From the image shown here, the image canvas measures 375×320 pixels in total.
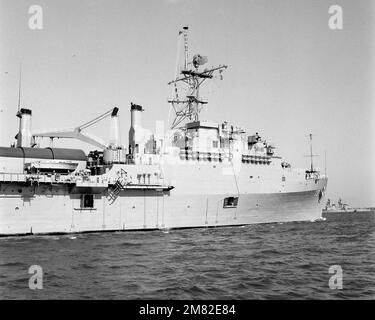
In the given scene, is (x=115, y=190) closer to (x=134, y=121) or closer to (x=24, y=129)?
(x=134, y=121)

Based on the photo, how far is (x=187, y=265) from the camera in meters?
13.8

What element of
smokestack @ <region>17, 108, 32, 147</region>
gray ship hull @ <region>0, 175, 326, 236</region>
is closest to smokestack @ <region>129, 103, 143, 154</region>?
gray ship hull @ <region>0, 175, 326, 236</region>

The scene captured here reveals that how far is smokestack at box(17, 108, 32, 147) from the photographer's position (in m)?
25.2

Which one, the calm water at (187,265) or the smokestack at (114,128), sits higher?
the smokestack at (114,128)

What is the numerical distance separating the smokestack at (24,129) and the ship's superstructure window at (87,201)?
5.79 meters

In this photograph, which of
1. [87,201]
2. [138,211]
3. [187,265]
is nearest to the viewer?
[187,265]

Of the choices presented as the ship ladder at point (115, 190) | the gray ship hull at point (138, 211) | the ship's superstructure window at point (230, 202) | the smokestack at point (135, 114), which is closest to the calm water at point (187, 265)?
the gray ship hull at point (138, 211)

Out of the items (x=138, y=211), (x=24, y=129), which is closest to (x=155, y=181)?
(x=138, y=211)

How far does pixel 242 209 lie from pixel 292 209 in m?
4.76

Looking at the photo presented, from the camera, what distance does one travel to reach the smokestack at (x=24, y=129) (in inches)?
991

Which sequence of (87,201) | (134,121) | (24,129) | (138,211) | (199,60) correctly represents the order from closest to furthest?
(87,201) → (138,211) → (24,129) → (134,121) → (199,60)

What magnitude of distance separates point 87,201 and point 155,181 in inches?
165

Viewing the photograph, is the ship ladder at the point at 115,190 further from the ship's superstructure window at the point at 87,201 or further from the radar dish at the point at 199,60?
the radar dish at the point at 199,60

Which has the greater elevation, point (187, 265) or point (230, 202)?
point (230, 202)
